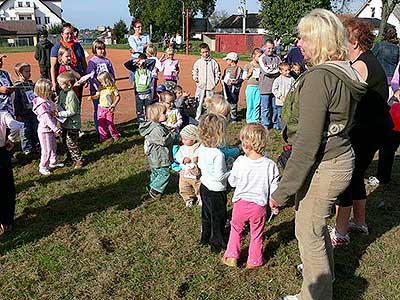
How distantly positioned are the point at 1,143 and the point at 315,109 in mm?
3244

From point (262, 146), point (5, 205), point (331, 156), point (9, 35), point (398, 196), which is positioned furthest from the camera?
point (9, 35)

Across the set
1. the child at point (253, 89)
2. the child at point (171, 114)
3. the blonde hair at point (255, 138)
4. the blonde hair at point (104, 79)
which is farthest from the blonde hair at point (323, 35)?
the child at point (253, 89)

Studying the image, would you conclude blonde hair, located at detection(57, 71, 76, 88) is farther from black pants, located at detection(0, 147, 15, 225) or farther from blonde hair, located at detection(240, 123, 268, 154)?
blonde hair, located at detection(240, 123, 268, 154)

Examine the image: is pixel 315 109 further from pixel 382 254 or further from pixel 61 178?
pixel 61 178

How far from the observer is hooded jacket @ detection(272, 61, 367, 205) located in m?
2.56

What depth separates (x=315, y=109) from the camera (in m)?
2.55

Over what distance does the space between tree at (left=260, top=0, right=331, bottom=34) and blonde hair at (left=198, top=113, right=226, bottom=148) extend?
3212 centimetres

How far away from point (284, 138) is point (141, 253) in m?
1.96

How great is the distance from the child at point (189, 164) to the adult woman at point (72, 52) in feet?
11.5

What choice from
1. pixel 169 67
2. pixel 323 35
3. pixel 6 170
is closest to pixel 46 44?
pixel 169 67

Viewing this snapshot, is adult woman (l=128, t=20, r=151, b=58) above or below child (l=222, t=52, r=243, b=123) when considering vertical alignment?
above

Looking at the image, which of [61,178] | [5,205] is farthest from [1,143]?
[61,178]

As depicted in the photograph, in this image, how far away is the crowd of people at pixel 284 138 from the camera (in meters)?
2.64

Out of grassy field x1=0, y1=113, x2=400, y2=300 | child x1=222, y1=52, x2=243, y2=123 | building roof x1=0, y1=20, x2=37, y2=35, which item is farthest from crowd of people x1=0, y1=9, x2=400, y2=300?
building roof x1=0, y1=20, x2=37, y2=35
